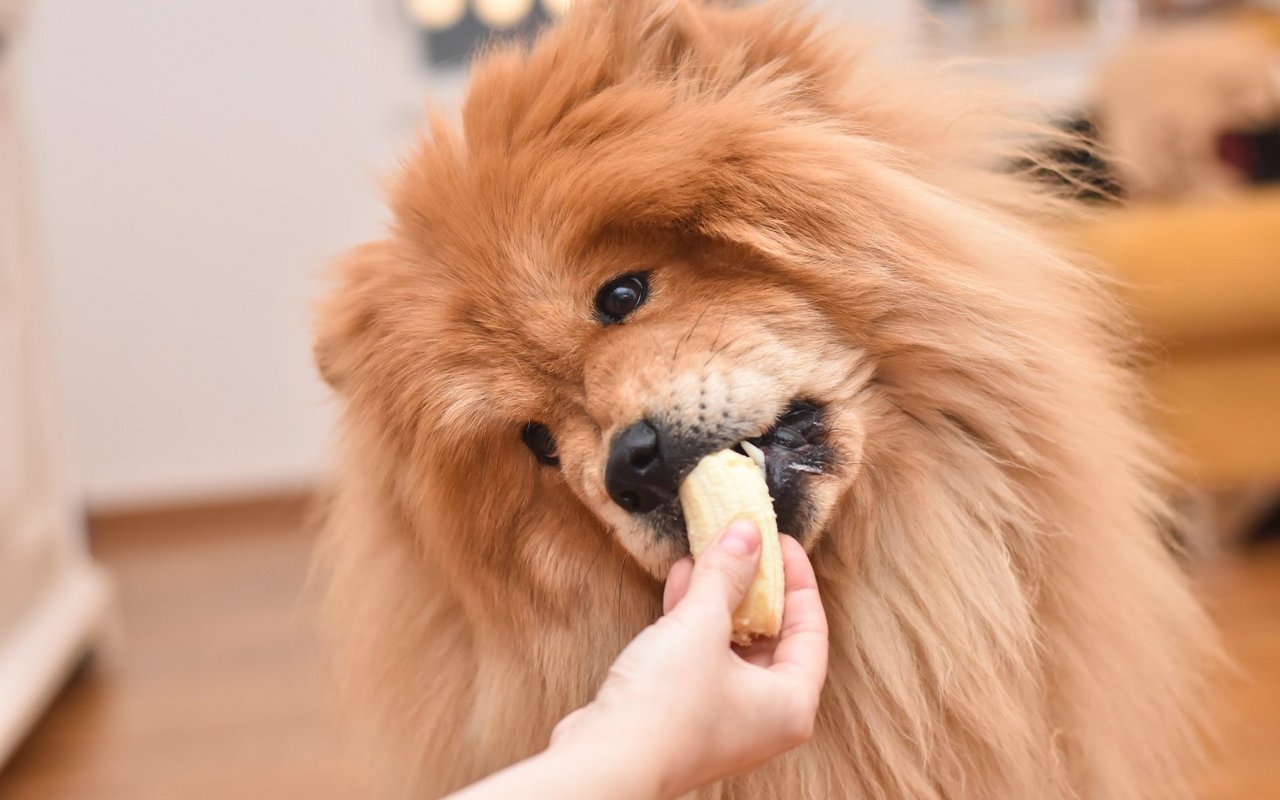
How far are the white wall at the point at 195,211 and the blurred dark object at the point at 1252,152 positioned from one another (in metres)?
2.55

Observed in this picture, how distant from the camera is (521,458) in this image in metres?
1.27

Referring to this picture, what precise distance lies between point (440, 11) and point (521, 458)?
3.34 m

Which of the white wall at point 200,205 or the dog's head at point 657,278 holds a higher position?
the dog's head at point 657,278

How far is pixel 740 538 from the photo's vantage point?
1008 millimetres

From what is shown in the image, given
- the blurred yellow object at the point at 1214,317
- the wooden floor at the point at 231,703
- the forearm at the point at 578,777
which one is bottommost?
the wooden floor at the point at 231,703

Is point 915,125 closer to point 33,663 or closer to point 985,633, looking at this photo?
point 985,633

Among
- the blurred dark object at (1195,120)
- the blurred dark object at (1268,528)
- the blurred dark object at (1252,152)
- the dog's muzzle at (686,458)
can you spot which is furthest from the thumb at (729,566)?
the blurred dark object at (1252,152)

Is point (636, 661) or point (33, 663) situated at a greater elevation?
point (636, 661)

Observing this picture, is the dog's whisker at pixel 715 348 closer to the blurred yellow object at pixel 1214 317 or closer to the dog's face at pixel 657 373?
the dog's face at pixel 657 373

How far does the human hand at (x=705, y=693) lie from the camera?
2.84ft

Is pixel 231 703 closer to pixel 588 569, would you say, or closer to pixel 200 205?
pixel 588 569

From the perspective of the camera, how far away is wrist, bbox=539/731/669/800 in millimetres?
825

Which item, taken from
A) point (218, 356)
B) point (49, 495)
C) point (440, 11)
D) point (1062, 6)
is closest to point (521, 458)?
point (49, 495)

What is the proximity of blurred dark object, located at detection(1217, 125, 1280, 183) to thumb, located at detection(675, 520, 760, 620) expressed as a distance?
2.56 metres
